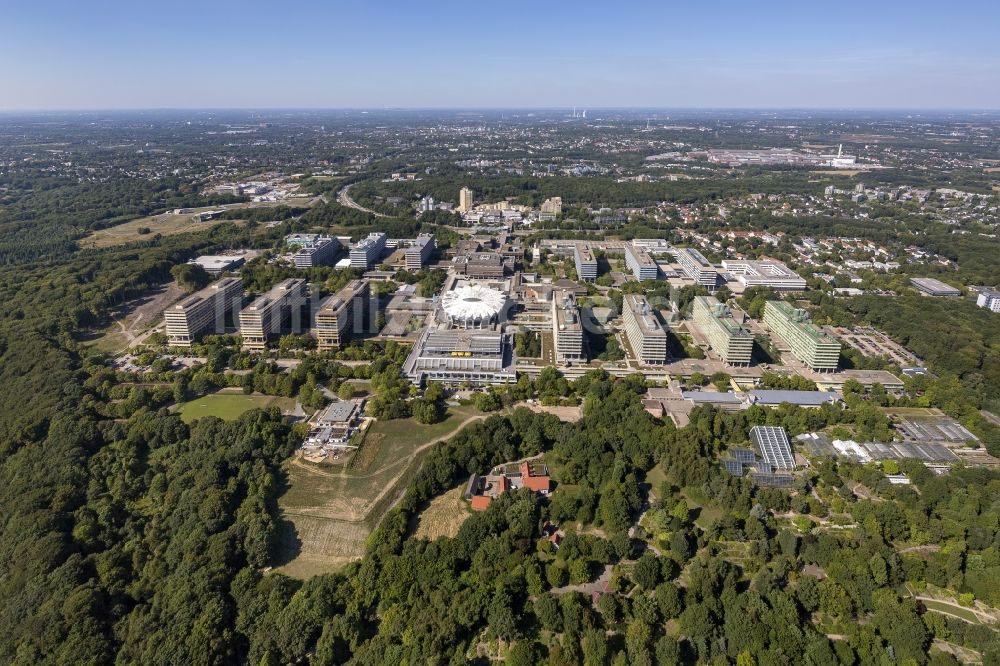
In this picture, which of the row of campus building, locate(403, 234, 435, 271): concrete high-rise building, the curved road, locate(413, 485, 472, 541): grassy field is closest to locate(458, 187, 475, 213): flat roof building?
the curved road

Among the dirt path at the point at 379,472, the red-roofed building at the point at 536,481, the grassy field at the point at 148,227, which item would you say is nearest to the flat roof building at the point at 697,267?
the dirt path at the point at 379,472

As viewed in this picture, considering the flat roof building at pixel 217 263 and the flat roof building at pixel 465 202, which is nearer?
the flat roof building at pixel 217 263

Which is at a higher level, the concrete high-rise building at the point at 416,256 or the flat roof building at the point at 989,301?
the concrete high-rise building at the point at 416,256

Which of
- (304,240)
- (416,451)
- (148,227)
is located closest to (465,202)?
(304,240)

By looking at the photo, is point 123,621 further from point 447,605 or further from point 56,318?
point 56,318

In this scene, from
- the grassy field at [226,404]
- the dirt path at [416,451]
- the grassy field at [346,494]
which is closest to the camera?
the grassy field at [346,494]

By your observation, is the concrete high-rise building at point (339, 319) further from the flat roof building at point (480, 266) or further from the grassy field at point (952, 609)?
the grassy field at point (952, 609)

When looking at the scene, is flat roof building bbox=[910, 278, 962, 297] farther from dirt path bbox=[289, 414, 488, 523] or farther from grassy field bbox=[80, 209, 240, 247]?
grassy field bbox=[80, 209, 240, 247]

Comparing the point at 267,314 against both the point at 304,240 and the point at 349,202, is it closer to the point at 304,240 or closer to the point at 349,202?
the point at 304,240
